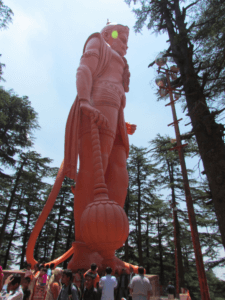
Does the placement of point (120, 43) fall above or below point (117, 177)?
above

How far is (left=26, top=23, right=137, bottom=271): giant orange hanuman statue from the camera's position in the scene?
4.05 m

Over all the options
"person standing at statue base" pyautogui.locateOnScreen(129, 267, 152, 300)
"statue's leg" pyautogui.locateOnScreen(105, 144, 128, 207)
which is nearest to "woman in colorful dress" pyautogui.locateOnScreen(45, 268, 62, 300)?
"person standing at statue base" pyautogui.locateOnScreen(129, 267, 152, 300)

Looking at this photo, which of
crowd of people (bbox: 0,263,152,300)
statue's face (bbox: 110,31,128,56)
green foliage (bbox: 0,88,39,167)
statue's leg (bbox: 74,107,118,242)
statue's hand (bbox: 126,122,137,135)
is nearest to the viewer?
crowd of people (bbox: 0,263,152,300)

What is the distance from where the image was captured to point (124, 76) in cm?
694

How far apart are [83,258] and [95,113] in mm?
3037

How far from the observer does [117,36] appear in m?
Answer: 7.22

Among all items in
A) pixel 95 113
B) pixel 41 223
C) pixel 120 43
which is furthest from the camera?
A: pixel 120 43

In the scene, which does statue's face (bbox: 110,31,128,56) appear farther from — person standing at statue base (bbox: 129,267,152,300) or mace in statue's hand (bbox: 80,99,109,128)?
person standing at statue base (bbox: 129,267,152,300)

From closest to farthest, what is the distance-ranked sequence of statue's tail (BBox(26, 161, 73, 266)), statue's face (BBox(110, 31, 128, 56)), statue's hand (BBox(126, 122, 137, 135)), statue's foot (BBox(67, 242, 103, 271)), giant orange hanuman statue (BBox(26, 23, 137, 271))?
1. giant orange hanuman statue (BBox(26, 23, 137, 271))
2. statue's foot (BBox(67, 242, 103, 271))
3. statue's tail (BBox(26, 161, 73, 266))
4. statue's face (BBox(110, 31, 128, 56))
5. statue's hand (BBox(126, 122, 137, 135))

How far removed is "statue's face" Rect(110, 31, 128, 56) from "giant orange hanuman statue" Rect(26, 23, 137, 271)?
96mm

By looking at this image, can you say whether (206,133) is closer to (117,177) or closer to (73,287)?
(117,177)

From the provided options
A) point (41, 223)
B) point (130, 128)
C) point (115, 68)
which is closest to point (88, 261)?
point (41, 223)

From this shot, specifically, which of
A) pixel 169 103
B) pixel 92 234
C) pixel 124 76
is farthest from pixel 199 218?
pixel 92 234

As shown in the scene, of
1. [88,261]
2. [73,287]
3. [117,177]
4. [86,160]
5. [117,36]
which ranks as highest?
[117,36]
